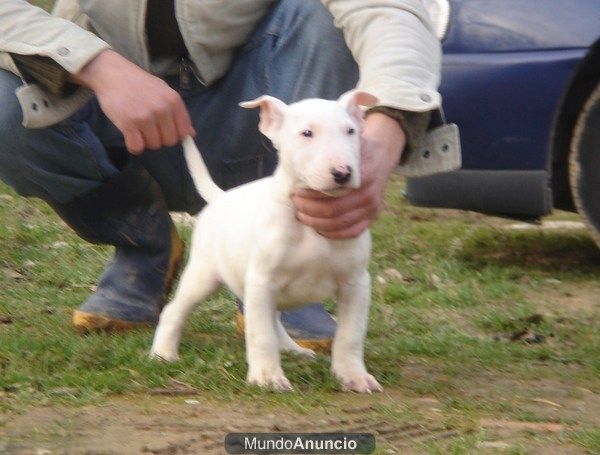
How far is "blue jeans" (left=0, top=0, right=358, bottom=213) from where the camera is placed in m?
3.80

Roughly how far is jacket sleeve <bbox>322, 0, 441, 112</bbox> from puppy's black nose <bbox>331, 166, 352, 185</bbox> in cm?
41

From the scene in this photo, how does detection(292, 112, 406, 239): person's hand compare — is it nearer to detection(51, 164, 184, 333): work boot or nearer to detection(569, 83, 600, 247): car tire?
detection(51, 164, 184, 333): work boot

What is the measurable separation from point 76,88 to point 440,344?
134 cm

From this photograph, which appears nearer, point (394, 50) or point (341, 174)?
point (341, 174)

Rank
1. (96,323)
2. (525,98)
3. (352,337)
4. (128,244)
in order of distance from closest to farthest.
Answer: (352,337), (96,323), (128,244), (525,98)

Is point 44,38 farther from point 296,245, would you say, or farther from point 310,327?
point 310,327

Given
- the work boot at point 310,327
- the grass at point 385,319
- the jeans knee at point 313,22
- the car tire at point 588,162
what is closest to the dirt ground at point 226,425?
the grass at point 385,319

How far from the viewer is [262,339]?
316cm

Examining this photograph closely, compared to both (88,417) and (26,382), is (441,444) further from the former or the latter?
(26,382)

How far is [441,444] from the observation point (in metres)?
2.78

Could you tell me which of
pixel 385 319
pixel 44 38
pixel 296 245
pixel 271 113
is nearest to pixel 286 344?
pixel 296 245

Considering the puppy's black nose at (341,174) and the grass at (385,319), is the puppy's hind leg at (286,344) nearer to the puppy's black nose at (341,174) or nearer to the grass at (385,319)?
the grass at (385,319)

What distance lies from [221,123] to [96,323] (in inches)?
28.1

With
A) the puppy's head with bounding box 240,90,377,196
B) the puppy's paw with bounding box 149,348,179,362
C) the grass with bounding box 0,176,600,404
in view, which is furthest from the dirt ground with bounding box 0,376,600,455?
the puppy's head with bounding box 240,90,377,196
